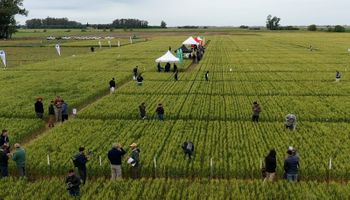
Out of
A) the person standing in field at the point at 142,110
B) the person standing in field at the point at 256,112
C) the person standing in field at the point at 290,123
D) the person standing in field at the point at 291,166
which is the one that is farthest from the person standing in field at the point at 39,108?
the person standing in field at the point at 291,166

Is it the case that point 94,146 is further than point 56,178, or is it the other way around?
point 94,146

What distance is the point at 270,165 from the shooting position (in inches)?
623

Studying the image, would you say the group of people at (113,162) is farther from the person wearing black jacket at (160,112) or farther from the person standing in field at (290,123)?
the person standing in field at (290,123)

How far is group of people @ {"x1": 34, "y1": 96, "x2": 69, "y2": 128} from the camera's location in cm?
2518

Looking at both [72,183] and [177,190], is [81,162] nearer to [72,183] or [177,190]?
[72,183]

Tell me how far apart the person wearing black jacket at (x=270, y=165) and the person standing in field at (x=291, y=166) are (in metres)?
0.44

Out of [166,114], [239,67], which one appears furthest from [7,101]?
[239,67]

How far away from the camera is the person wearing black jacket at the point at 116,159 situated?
52.7 ft

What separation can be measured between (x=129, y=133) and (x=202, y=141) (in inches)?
167

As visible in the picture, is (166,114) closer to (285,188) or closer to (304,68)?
(285,188)

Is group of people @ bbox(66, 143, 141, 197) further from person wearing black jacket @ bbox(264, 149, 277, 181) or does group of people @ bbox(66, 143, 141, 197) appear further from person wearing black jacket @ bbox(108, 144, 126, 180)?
person wearing black jacket @ bbox(264, 149, 277, 181)

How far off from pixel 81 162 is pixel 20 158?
106 inches

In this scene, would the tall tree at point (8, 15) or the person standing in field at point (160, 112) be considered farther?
the tall tree at point (8, 15)

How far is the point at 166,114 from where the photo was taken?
88.4 ft
